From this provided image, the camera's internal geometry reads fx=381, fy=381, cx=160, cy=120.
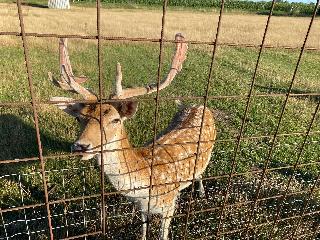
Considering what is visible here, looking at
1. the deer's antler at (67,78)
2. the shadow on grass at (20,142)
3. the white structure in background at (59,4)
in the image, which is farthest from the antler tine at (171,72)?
the white structure in background at (59,4)

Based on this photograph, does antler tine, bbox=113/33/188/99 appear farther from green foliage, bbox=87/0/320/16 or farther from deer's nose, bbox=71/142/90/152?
green foliage, bbox=87/0/320/16

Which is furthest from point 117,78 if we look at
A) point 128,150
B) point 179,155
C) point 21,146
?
point 21,146

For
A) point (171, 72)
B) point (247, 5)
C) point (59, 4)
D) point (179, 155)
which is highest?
point (171, 72)

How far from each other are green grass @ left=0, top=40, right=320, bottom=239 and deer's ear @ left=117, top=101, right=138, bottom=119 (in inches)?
30.4

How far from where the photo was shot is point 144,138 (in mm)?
5348

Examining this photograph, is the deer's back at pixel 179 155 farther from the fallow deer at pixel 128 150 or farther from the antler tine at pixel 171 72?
the antler tine at pixel 171 72

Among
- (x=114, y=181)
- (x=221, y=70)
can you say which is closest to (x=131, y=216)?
(x=114, y=181)

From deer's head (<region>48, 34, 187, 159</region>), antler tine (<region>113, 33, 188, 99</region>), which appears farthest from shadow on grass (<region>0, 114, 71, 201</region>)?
antler tine (<region>113, 33, 188, 99</region>)

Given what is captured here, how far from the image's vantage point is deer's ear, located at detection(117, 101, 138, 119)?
2.77 metres

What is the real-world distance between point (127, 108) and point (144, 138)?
2.59 metres

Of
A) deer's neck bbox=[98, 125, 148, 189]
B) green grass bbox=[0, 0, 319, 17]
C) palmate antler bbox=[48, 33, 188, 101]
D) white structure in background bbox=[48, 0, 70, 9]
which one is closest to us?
palmate antler bbox=[48, 33, 188, 101]

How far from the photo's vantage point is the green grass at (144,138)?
3.59 meters

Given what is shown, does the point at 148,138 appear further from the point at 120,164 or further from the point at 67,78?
the point at 67,78

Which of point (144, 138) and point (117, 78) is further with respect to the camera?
point (144, 138)
